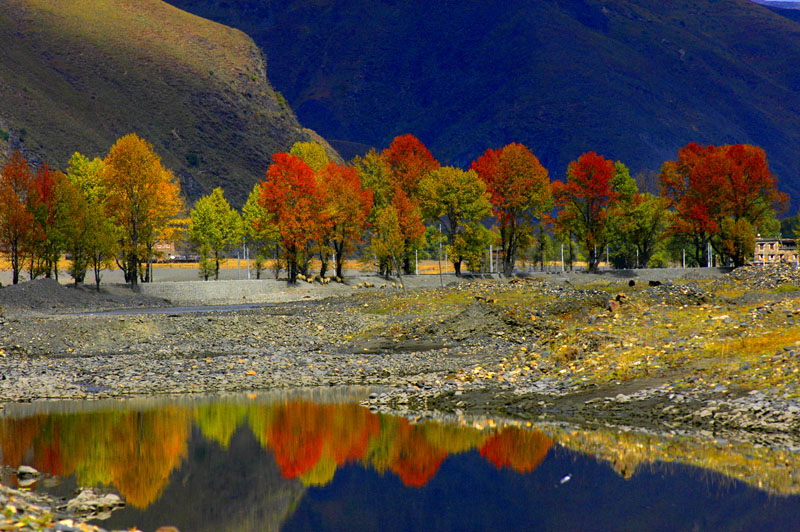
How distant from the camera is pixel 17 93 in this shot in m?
168

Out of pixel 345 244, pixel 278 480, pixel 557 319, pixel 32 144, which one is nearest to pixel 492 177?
pixel 345 244

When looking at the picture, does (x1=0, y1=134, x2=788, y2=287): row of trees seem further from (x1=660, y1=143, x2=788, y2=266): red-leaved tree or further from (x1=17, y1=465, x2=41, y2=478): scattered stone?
(x1=17, y1=465, x2=41, y2=478): scattered stone

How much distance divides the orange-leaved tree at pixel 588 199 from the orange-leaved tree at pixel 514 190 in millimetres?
3660

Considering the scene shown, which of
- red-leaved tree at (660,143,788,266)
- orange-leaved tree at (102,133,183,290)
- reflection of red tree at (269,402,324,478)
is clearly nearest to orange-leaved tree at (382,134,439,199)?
orange-leaved tree at (102,133,183,290)

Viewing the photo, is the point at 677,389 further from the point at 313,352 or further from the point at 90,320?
the point at 90,320

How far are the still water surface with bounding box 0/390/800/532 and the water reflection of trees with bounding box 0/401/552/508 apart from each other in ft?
0.19

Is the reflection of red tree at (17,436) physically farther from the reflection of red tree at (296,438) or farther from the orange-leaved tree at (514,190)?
the orange-leaved tree at (514,190)

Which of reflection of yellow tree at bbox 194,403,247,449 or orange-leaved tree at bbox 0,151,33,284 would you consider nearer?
reflection of yellow tree at bbox 194,403,247,449

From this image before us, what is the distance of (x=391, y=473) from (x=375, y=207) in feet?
260

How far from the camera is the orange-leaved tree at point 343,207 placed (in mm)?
89062

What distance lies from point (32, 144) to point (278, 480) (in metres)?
150

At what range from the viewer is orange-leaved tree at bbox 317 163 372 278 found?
8906 centimetres

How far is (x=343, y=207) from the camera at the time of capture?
8994 cm

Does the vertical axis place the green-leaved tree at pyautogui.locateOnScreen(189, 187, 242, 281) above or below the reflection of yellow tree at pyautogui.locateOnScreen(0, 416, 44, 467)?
above
